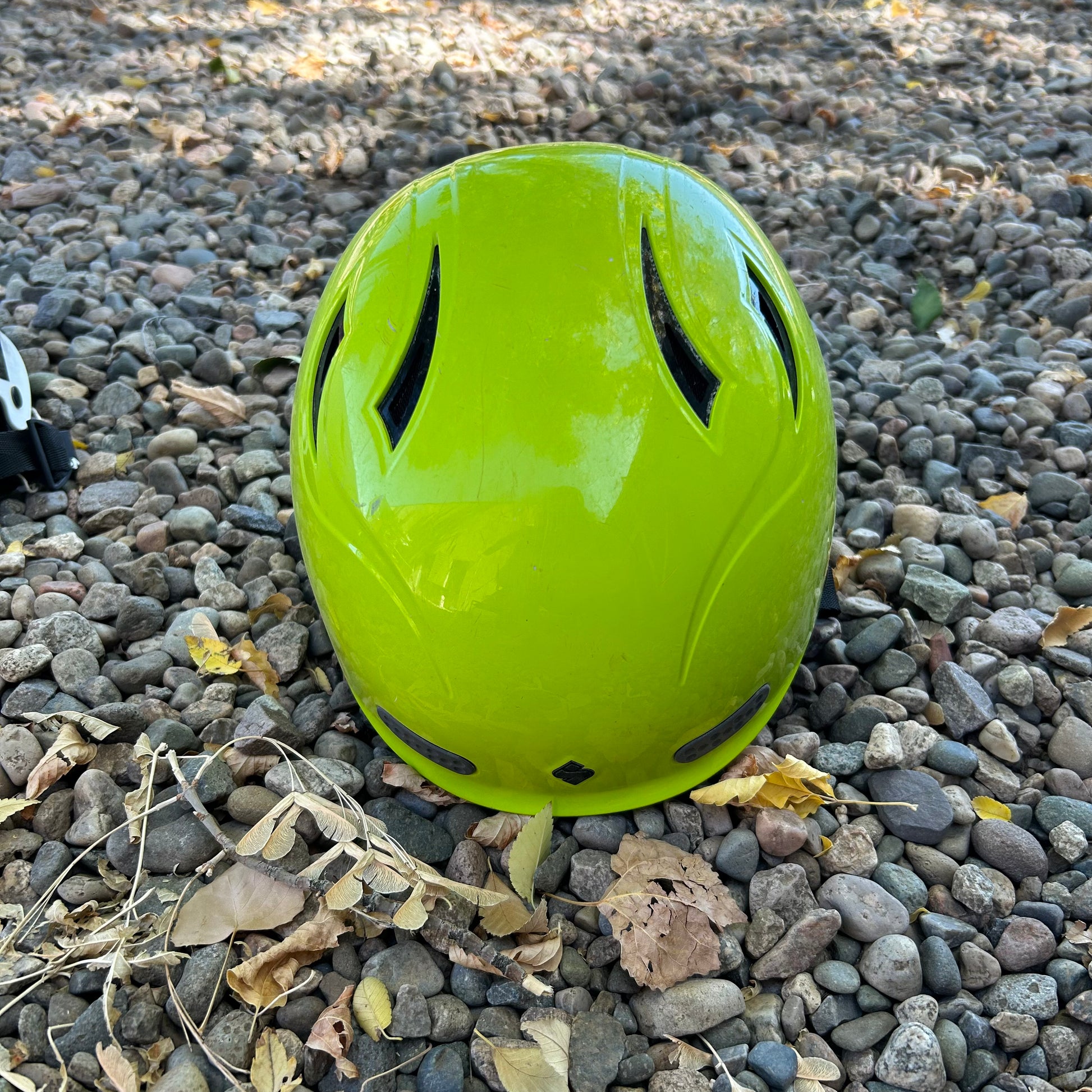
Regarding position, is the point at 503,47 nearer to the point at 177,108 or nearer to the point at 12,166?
the point at 177,108

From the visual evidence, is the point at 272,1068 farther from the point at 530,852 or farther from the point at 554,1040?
the point at 530,852

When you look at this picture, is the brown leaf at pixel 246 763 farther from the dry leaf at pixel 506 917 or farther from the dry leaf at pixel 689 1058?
the dry leaf at pixel 689 1058

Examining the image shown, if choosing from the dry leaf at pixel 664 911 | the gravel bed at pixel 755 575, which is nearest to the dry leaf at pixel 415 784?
the gravel bed at pixel 755 575

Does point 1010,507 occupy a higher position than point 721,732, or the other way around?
point 721,732

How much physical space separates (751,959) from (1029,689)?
102 centimetres

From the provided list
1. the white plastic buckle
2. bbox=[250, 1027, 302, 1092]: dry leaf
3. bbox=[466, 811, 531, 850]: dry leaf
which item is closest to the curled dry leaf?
bbox=[250, 1027, 302, 1092]: dry leaf

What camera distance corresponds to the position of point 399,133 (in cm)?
544

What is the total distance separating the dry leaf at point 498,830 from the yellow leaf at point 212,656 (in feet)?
2.50

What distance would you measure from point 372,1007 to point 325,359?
126cm

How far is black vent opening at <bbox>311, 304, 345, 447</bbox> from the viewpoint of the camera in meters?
2.03

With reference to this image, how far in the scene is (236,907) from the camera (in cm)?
196

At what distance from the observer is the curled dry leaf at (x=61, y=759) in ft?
7.14

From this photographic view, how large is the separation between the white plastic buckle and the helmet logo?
2.13 m

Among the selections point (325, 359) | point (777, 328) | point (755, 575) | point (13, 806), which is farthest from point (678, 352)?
point (13, 806)
